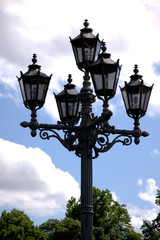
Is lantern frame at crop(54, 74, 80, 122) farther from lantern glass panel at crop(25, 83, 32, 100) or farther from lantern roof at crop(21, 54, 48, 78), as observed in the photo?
lantern glass panel at crop(25, 83, 32, 100)

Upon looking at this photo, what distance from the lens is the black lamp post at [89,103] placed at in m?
8.70

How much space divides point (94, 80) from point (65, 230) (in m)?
53.4

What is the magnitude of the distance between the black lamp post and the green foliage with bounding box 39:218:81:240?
169ft

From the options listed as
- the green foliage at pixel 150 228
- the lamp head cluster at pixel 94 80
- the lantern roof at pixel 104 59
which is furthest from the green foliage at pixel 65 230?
the lantern roof at pixel 104 59

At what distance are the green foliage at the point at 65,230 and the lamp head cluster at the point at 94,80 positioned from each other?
51241mm

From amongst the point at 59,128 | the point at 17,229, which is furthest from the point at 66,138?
the point at 17,229

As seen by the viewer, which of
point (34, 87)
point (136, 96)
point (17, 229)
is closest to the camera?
point (34, 87)

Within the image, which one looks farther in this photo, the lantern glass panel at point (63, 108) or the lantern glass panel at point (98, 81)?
the lantern glass panel at point (63, 108)

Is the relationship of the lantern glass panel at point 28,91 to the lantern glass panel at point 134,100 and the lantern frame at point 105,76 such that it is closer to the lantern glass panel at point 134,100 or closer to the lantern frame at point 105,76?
the lantern frame at point 105,76

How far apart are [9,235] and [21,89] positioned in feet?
171

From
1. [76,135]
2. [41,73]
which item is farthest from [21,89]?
[76,135]

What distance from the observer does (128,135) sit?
9.46m

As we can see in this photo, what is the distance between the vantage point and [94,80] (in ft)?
28.9

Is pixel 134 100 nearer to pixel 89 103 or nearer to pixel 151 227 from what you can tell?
pixel 89 103
